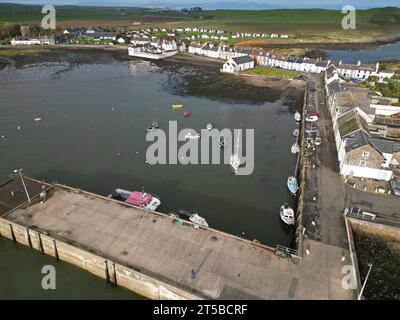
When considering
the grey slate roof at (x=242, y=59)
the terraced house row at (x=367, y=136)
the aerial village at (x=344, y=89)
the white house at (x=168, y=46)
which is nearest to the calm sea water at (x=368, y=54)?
the aerial village at (x=344, y=89)

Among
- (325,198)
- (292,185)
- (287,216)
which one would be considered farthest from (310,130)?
(287,216)

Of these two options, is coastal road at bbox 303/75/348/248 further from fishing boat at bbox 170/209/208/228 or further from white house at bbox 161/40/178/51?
white house at bbox 161/40/178/51

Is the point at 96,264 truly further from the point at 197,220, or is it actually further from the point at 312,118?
the point at 312,118

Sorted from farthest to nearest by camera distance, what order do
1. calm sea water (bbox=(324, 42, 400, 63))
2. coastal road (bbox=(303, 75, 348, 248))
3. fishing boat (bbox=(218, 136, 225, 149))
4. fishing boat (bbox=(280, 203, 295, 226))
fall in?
1. calm sea water (bbox=(324, 42, 400, 63))
2. fishing boat (bbox=(218, 136, 225, 149))
3. fishing boat (bbox=(280, 203, 295, 226))
4. coastal road (bbox=(303, 75, 348, 248))

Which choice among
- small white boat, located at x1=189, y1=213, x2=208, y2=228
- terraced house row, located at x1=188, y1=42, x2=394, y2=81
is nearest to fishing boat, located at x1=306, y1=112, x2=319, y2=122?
small white boat, located at x1=189, y1=213, x2=208, y2=228
